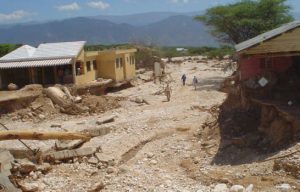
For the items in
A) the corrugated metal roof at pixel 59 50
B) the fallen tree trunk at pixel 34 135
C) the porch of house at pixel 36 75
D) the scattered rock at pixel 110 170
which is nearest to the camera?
the fallen tree trunk at pixel 34 135

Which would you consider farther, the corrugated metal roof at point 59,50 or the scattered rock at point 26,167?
the corrugated metal roof at point 59,50

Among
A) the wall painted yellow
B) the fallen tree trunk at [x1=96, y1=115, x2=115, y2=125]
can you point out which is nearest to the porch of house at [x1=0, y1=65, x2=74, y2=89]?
the wall painted yellow

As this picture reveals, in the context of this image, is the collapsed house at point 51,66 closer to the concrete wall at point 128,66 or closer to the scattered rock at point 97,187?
the concrete wall at point 128,66

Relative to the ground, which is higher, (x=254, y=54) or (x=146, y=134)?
(x=254, y=54)

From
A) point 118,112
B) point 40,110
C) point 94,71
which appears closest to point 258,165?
point 118,112

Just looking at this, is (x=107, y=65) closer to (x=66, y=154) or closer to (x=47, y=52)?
(x=47, y=52)

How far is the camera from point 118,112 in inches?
1325

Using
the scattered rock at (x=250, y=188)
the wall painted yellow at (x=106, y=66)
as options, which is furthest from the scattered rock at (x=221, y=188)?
the wall painted yellow at (x=106, y=66)

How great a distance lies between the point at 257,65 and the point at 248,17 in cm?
2325

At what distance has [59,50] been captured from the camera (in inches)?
1578

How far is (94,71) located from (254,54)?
23.0 metres

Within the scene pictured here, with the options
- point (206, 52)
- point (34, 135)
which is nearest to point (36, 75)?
point (34, 135)

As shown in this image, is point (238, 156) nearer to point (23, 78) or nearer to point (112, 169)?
point (112, 169)

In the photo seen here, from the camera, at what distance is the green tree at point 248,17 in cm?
4550
